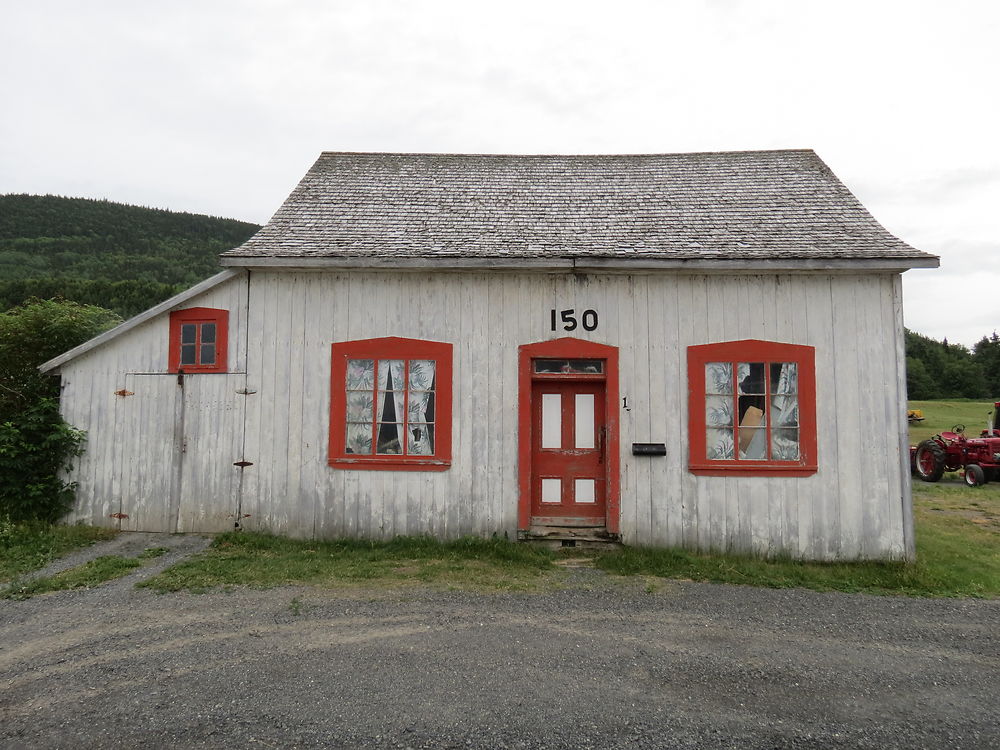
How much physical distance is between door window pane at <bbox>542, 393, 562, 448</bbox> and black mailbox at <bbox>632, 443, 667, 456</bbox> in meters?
1.06

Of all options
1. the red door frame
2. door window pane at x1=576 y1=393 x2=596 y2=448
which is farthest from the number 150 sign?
door window pane at x1=576 y1=393 x2=596 y2=448

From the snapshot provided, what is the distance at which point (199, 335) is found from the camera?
799 cm

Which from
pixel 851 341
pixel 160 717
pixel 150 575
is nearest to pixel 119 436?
pixel 150 575

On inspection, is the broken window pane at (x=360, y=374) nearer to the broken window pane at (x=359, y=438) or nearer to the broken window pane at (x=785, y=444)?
the broken window pane at (x=359, y=438)

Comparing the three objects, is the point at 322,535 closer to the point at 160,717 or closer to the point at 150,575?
the point at 150,575

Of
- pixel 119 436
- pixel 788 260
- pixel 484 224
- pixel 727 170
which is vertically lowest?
pixel 119 436

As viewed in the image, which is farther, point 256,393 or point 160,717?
point 256,393

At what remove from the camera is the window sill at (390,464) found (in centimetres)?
766

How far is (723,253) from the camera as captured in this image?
7.48 meters

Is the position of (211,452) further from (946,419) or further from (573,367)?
(946,419)

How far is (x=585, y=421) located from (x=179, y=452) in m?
5.76

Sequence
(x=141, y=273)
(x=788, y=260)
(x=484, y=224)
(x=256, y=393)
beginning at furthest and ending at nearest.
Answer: (x=141, y=273) → (x=484, y=224) → (x=256, y=393) → (x=788, y=260)

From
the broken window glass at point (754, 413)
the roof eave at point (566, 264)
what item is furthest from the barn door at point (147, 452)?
the broken window glass at point (754, 413)

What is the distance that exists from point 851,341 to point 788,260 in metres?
1.41
